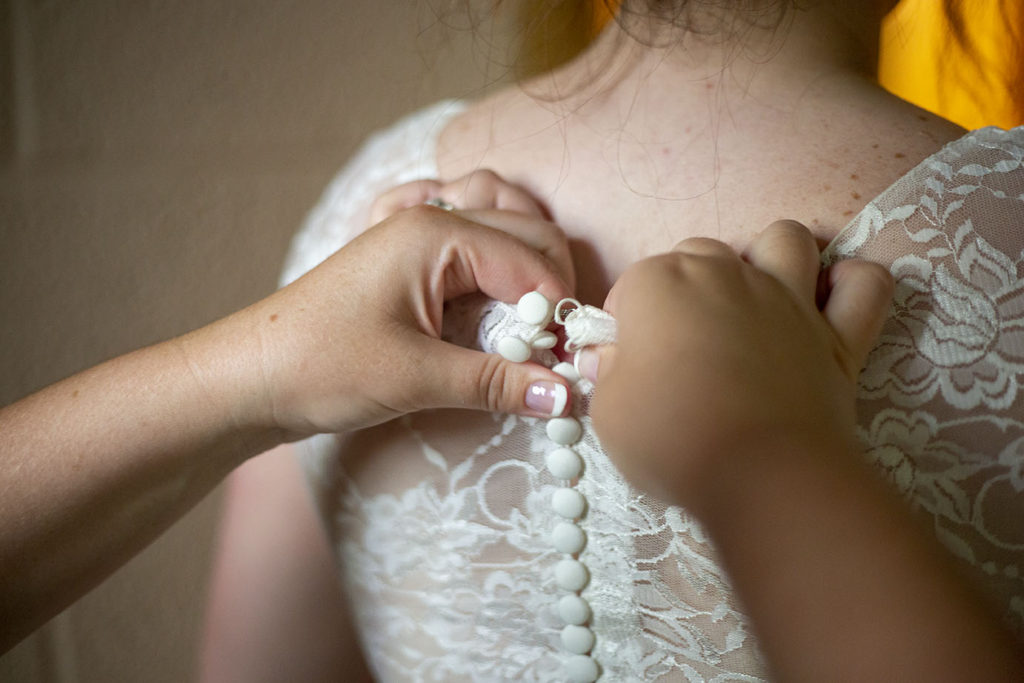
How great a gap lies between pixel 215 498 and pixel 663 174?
3.66 feet

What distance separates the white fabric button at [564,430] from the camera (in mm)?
525

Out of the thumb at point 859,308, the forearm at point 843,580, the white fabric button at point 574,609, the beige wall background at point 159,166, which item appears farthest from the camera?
the beige wall background at point 159,166

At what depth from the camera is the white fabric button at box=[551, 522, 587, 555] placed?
541 mm

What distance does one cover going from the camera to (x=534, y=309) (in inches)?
20.0

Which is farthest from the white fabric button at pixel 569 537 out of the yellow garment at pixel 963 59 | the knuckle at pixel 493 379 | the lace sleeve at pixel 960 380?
the yellow garment at pixel 963 59

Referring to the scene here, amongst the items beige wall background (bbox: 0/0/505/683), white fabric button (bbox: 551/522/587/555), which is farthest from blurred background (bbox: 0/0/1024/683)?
white fabric button (bbox: 551/522/587/555)

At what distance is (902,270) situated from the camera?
19.1 inches

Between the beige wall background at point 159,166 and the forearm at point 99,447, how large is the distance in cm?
60

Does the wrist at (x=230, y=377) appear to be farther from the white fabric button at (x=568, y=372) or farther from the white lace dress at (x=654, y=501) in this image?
the white fabric button at (x=568, y=372)

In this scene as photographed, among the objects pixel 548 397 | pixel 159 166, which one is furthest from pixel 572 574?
pixel 159 166

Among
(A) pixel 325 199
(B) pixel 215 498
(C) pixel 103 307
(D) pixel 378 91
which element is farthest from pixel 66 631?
(D) pixel 378 91

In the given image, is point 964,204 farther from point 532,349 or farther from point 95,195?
point 95,195

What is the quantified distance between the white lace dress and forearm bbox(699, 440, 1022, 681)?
11 cm

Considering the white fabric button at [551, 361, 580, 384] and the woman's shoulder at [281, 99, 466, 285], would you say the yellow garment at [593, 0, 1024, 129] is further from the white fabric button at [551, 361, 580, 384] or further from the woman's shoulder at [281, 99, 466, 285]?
the white fabric button at [551, 361, 580, 384]
